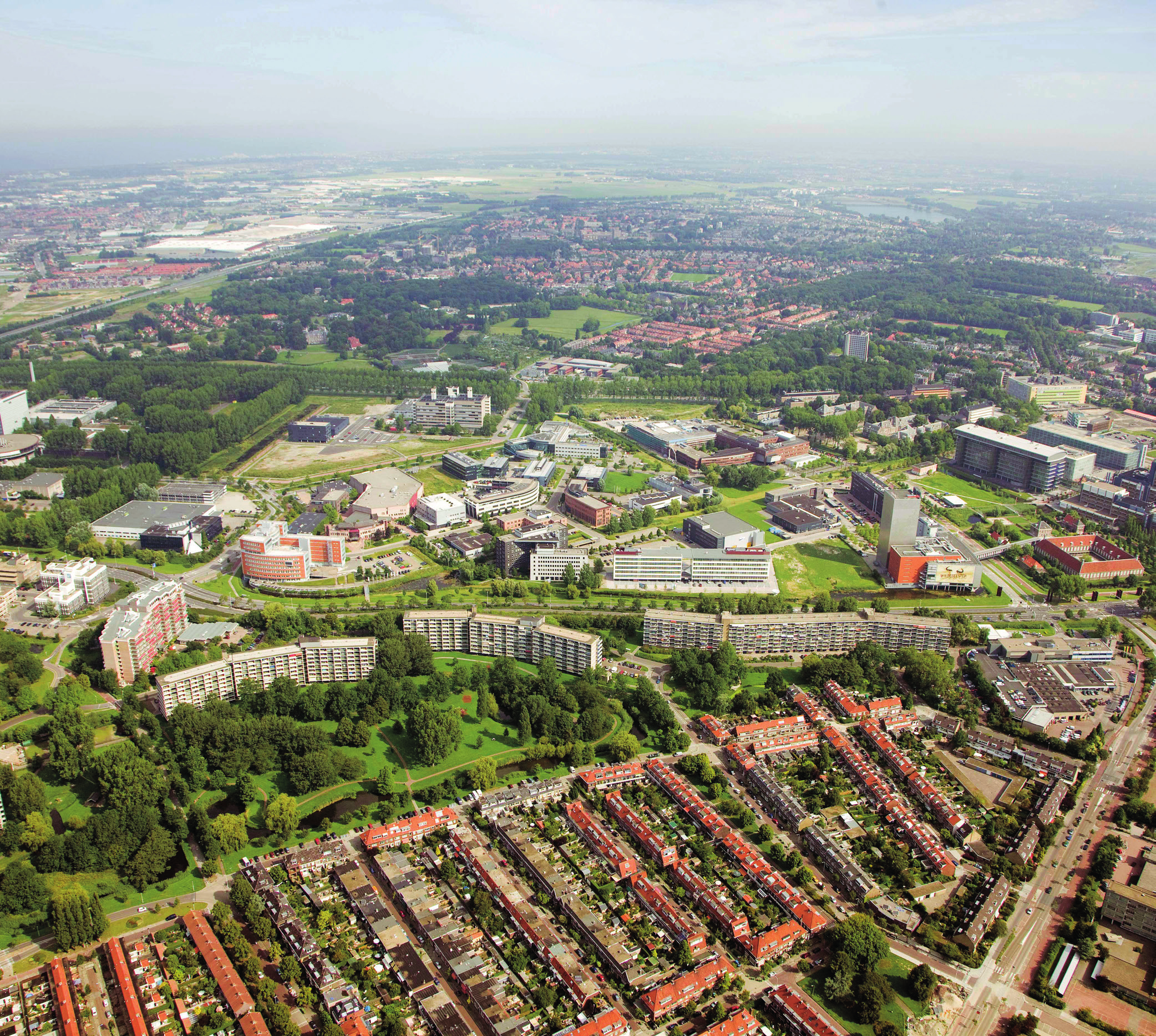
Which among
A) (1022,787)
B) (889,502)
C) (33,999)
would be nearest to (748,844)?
(1022,787)

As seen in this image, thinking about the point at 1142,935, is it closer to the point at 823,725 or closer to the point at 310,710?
the point at 823,725

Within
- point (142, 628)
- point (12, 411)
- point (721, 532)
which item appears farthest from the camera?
point (12, 411)

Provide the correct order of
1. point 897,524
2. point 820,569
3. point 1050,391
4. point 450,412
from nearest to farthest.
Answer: point 897,524 < point 820,569 < point 450,412 < point 1050,391

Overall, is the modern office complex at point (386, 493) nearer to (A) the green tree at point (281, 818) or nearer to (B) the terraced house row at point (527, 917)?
(A) the green tree at point (281, 818)

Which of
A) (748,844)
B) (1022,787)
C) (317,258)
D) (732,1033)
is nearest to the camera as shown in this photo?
(732,1033)

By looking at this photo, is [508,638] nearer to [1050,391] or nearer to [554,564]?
[554,564]

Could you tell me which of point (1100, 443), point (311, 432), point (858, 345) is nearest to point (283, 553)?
point (311, 432)

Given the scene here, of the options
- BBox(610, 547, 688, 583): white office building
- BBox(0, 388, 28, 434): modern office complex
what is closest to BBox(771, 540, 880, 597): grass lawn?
BBox(610, 547, 688, 583): white office building
